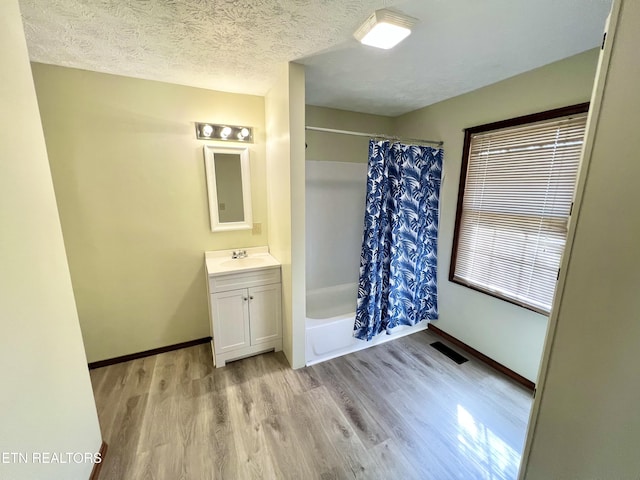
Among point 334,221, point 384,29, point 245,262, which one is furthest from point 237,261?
point 384,29

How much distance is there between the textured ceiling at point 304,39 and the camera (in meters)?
1.21

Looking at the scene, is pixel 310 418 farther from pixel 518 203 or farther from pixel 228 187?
pixel 518 203

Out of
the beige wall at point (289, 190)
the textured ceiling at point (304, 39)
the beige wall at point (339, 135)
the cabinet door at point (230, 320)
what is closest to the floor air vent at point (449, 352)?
the beige wall at point (289, 190)

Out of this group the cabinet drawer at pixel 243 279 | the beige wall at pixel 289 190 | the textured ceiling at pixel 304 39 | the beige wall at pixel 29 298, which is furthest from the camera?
the cabinet drawer at pixel 243 279

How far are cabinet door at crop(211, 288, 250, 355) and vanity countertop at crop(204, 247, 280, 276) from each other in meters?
0.19

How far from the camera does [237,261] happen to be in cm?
235

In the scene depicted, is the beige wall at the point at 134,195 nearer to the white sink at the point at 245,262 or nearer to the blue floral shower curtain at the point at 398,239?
the white sink at the point at 245,262

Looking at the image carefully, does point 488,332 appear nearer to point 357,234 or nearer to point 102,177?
point 357,234

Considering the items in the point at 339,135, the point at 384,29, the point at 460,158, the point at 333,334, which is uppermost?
the point at 384,29

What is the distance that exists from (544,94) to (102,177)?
335cm

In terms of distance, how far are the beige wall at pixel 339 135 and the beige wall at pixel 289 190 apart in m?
0.56

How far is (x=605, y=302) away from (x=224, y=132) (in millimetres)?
2532

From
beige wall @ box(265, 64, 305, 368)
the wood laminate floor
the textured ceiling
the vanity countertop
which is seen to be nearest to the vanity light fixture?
beige wall @ box(265, 64, 305, 368)

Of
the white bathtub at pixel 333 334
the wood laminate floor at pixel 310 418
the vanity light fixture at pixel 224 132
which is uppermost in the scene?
the vanity light fixture at pixel 224 132
